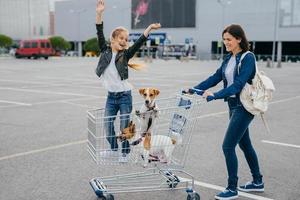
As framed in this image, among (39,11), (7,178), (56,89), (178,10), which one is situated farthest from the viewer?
(39,11)

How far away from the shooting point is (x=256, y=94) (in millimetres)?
4668

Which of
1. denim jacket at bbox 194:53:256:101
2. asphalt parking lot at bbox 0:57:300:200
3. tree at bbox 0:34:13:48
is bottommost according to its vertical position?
asphalt parking lot at bbox 0:57:300:200

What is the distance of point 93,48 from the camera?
7644 centimetres

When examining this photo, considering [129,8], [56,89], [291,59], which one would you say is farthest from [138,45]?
[129,8]

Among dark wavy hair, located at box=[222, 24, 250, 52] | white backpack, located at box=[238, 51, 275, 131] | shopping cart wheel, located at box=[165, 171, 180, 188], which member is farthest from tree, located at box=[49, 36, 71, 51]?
white backpack, located at box=[238, 51, 275, 131]

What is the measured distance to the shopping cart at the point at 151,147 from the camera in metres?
4.38

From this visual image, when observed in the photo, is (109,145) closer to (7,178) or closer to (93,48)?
(7,178)

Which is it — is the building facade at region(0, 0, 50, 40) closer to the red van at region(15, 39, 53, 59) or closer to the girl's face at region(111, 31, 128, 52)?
the red van at region(15, 39, 53, 59)

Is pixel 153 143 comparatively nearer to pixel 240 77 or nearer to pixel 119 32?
pixel 240 77

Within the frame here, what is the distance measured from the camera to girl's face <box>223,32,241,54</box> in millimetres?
4684

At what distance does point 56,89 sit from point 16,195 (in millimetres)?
12207

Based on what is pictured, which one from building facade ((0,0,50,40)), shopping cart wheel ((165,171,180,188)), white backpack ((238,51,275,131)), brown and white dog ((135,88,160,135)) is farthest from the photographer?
building facade ((0,0,50,40))

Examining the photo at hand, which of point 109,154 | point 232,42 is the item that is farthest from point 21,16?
point 109,154

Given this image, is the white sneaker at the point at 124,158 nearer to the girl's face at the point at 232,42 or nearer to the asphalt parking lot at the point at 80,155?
the asphalt parking lot at the point at 80,155
